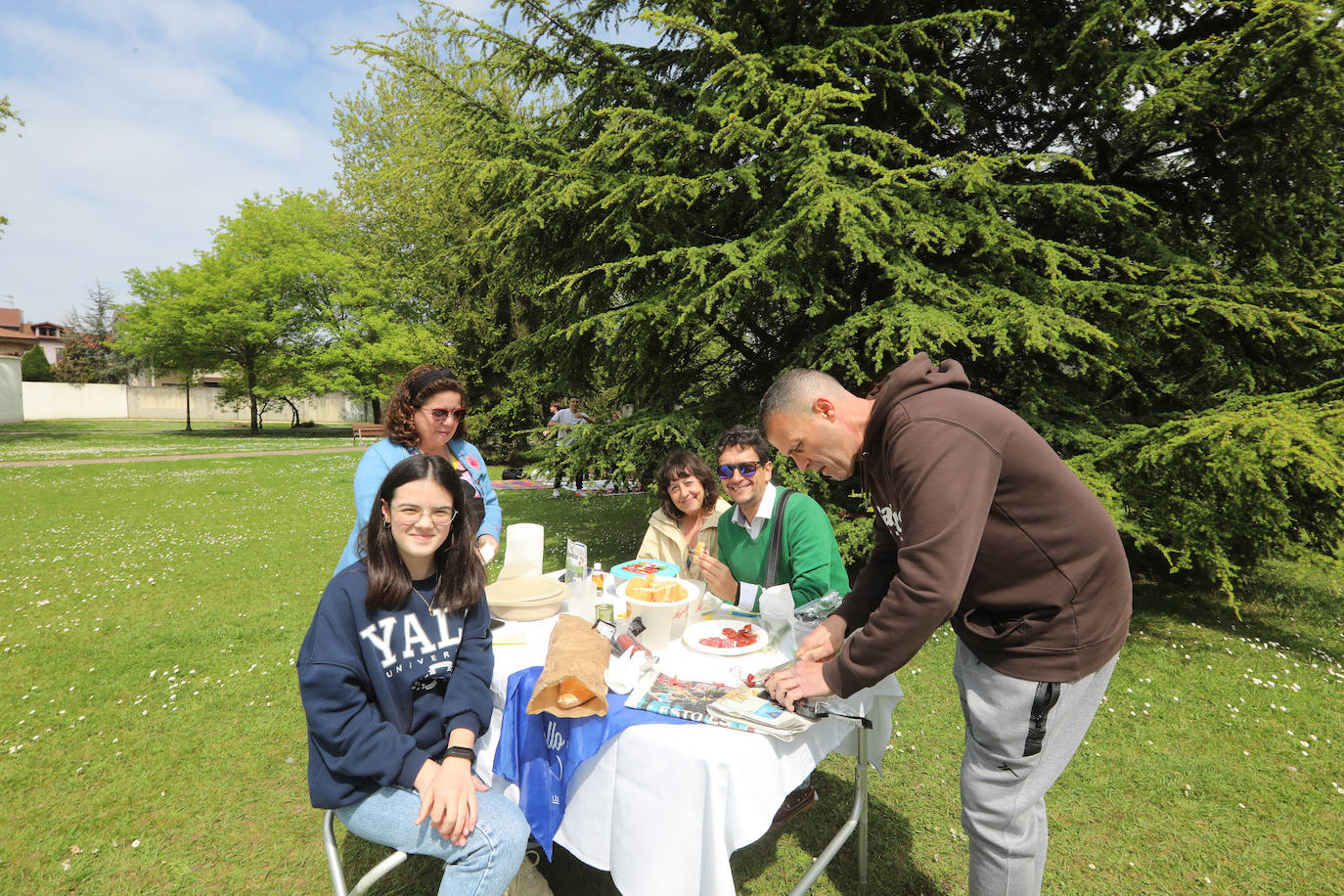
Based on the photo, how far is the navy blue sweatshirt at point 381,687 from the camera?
1.94 meters

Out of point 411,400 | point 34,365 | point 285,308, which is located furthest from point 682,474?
point 34,365

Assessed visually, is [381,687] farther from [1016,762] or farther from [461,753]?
[1016,762]

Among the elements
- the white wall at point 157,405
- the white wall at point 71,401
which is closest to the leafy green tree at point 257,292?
the white wall at point 157,405

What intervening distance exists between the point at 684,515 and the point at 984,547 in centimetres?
233

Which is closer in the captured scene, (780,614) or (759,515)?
(780,614)

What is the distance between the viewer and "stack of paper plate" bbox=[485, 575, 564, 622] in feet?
8.98

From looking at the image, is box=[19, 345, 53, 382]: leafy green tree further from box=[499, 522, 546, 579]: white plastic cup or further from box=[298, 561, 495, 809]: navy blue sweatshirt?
box=[298, 561, 495, 809]: navy blue sweatshirt

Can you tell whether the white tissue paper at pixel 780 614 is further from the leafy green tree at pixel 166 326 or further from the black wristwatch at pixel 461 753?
the leafy green tree at pixel 166 326

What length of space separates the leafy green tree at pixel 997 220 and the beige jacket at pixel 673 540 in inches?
96.0

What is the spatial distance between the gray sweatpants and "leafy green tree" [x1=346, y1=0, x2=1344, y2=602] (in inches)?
149

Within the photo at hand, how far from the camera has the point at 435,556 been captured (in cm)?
233

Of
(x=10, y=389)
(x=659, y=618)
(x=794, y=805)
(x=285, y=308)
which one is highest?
(x=285, y=308)

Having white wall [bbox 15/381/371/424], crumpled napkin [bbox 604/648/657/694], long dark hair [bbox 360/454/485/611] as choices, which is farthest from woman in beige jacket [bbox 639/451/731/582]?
white wall [bbox 15/381/371/424]

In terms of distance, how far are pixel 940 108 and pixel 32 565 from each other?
11803 millimetres
